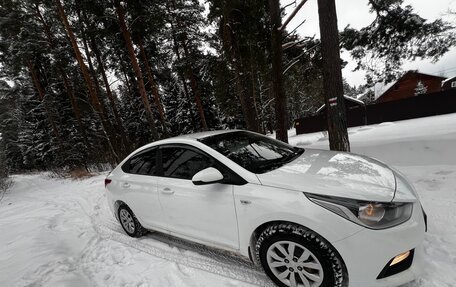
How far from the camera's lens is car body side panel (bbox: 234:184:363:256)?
6.17 feet

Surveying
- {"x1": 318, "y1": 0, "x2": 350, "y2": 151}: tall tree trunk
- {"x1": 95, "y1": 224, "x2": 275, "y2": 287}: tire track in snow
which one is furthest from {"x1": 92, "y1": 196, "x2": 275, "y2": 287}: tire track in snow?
{"x1": 318, "y1": 0, "x2": 350, "y2": 151}: tall tree trunk

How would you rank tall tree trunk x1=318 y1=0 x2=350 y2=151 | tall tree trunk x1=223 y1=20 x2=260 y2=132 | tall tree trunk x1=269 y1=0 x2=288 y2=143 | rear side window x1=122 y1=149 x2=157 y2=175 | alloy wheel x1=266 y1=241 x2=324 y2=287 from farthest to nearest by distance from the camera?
tall tree trunk x1=223 y1=20 x2=260 y2=132 < tall tree trunk x1=269 y1=0 x2=288 y2=143 < tall tree trunk x1=318 y1=0 x2=350 y2=151 < rear side window x1=122 y1=149 x2=157 y2=175 < alloy wheel x1=266 y1=241 x2=324 y2=287

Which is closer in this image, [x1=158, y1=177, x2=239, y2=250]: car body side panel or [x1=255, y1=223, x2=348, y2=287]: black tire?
[x1=255, y1=223, x2=348, y2=287]: black tire

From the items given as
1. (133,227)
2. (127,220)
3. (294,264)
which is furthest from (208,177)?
(127,220)

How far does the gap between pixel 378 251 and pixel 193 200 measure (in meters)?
1.84

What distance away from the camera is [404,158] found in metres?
5.73

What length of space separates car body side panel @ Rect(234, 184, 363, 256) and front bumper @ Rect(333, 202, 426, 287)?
0.09 m

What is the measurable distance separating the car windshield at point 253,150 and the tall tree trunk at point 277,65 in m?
3.85

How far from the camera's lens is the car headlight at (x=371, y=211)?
72.9 inches

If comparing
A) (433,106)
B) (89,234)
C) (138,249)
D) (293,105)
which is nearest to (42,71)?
(89,234)

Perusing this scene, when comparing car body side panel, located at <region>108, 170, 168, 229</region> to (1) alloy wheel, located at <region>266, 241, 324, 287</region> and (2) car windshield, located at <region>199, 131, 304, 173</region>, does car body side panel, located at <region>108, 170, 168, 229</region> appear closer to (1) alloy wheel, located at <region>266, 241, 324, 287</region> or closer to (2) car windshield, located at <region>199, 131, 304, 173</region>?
(2) car windshield, located at <region>199, 131, 304, 173</region>

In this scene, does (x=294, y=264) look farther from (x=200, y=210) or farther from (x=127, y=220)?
(x=127, y=220)

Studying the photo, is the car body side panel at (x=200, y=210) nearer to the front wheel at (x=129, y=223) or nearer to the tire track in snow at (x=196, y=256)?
the tire track in snow at (x=196, y=256)

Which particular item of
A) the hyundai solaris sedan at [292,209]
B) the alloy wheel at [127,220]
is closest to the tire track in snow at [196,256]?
the alloy wheel at [127,220]
